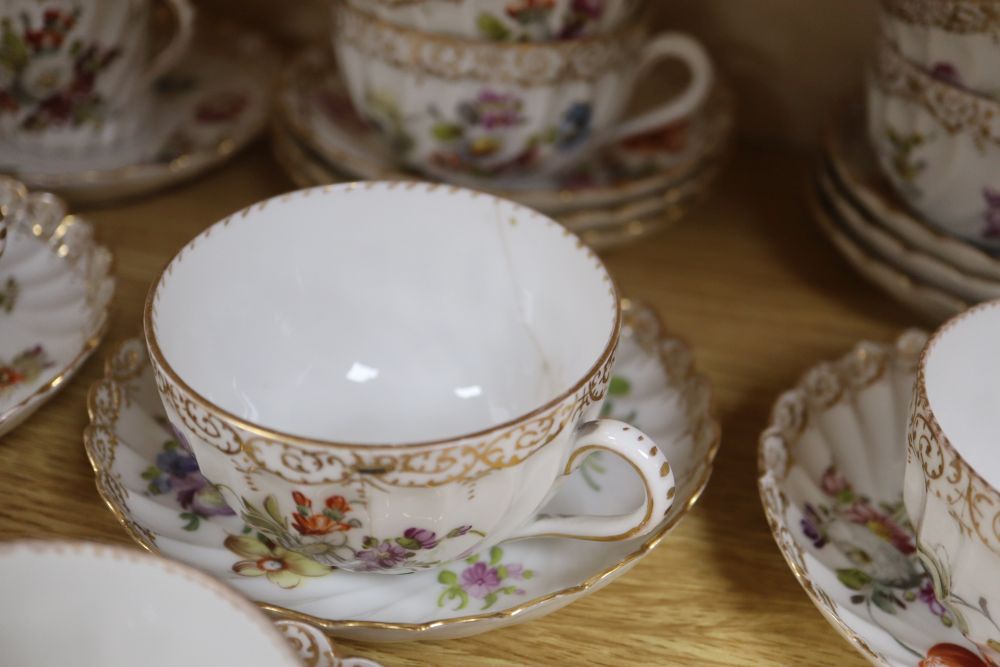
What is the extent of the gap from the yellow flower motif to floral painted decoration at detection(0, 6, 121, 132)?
1.13 ft

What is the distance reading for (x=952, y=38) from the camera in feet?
1.78

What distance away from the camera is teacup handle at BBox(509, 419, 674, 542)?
16.2 inches

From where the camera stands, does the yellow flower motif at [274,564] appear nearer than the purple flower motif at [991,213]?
Yes

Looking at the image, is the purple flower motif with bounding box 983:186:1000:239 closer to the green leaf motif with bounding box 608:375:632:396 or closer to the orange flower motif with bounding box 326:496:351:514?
the green leaf motif with bounding box 608:375:632:396

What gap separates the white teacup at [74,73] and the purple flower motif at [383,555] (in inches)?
15.6

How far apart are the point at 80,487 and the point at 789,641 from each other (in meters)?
0.34

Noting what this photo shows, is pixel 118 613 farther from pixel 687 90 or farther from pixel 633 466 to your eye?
pixel 687 90

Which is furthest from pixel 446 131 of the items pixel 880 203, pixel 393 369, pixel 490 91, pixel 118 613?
pixel 118 613

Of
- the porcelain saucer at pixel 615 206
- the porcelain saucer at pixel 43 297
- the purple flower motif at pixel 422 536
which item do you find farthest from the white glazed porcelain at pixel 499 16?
the purple flower motif at pixel 422 536

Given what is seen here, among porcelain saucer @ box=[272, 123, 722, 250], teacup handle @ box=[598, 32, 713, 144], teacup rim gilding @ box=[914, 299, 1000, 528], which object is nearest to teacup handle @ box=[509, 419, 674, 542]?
teacup rim gilding @ box=[914, 299, 1000, 528]

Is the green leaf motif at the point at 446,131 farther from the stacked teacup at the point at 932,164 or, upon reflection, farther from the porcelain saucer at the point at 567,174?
the stacked teacup at the point at 932,164

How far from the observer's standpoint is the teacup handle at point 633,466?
41 cm

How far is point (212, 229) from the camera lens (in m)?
0.50

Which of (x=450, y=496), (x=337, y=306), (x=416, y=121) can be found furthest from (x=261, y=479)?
(x=416, y=121)
